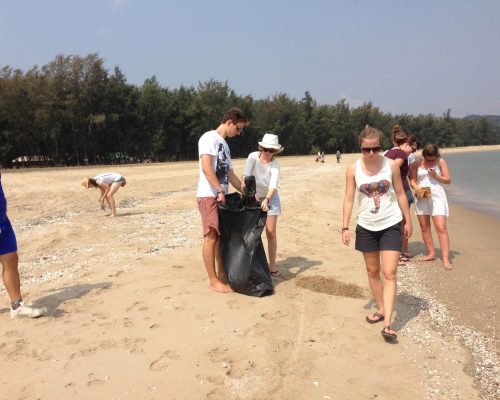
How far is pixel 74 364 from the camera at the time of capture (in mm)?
3205

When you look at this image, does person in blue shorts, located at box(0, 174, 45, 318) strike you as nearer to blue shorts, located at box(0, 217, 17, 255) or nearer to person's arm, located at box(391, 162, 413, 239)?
blue shorts, located at box(0, 217, 17, 255)

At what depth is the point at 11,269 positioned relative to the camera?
4.04 m

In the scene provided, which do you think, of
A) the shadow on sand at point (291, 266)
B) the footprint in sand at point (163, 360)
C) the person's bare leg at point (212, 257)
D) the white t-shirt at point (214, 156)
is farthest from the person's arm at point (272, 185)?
the footprint in sand at point (163, 360)

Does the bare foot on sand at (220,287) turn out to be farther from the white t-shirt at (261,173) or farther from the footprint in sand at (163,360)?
the footprint in sand at (163,360)

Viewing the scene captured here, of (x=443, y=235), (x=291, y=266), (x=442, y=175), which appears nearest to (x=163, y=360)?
(x=291, y=266)

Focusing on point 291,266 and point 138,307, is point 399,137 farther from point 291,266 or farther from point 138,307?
point 138,307

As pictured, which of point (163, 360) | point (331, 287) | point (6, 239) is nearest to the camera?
point (163, 360)

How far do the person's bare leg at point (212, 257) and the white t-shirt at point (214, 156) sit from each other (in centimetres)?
42

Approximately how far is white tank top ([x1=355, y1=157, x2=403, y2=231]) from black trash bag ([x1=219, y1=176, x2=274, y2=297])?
3.95 feet

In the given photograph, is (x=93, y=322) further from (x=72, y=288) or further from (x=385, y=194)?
(x=385, y=194)

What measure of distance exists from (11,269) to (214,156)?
216 centimetres

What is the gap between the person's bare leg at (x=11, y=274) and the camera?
4.01m

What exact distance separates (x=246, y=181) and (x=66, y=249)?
150 inches

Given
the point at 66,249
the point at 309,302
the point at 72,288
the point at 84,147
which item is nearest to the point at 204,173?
the point at 309,302
